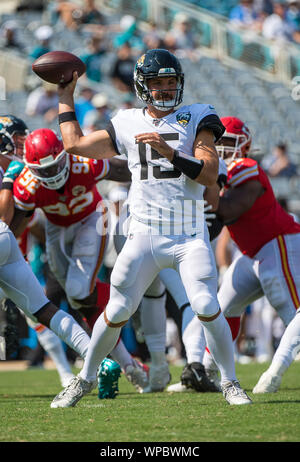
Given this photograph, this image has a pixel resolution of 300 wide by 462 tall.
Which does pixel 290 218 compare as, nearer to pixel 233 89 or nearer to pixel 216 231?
pixel 216 231

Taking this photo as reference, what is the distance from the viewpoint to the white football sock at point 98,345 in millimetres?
4453

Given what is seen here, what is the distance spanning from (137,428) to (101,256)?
2494 mm

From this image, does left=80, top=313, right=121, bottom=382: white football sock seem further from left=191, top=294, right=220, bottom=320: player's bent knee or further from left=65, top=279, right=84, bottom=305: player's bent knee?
left=65, top=279, right=84, bottom=305: player's bent knee

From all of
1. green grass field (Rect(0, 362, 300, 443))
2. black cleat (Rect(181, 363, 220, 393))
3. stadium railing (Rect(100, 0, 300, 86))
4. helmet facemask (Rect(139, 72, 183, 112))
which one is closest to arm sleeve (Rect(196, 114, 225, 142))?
helmet facemask (Rect(139, 72, 183, 112))

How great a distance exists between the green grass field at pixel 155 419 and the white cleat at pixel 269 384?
6 cm

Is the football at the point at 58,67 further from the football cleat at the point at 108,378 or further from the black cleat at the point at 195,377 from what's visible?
the black cleat at the point at 195,377

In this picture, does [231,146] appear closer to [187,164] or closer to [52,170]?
[52,170]

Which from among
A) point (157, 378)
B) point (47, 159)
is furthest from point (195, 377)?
point (47, 159)

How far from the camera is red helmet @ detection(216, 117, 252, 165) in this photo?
19.0 ft

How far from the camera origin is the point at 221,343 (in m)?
4.36

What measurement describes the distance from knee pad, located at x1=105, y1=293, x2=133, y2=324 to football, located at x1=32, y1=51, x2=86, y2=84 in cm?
122

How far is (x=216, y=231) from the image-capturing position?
5668 millimetres

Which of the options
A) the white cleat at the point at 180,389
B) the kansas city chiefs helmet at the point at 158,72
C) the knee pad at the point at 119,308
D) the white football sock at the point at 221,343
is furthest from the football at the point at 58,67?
the white cleat at the point at 180,389
